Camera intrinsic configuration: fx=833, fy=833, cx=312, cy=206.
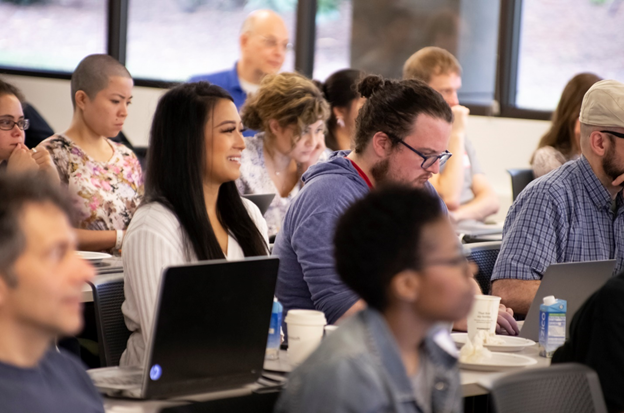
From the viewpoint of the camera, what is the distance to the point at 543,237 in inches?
102

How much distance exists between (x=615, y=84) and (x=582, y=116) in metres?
0.14

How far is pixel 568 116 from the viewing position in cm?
442

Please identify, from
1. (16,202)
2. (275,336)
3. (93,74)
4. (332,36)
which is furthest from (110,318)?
(332,36)

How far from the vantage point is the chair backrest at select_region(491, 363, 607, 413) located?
1354mm

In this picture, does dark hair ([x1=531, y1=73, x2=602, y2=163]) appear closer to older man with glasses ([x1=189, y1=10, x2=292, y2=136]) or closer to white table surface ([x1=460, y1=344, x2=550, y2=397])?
older man with glasses ([x1=189, y1=10, x2=292, y2=136])

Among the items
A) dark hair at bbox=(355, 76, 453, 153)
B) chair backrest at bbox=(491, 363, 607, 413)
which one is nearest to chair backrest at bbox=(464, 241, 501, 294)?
dark hair at bbox=(355, 76, 453, 153)

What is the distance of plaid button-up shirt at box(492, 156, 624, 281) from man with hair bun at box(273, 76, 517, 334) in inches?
12.0

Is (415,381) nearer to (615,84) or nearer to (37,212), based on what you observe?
(37,212)

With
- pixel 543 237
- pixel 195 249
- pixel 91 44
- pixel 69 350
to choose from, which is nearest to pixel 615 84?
pixel 543 237

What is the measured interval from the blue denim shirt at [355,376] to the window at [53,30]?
22.6 ft

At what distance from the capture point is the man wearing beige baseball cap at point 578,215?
2.59m

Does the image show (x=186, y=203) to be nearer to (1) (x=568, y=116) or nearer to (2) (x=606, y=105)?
(2) (x=606, y=105)

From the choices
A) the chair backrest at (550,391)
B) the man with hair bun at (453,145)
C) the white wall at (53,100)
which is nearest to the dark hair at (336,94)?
the man with hair bun at (453,145)

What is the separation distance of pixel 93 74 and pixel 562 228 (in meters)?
2.29
